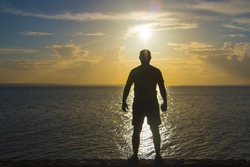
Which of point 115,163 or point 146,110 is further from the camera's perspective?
point 146,110

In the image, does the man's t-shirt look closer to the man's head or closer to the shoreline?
the man's head

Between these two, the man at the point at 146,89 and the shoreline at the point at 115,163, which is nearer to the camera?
the shoreline at the point at 115,163

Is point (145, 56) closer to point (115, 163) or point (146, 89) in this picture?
point (146, 89)

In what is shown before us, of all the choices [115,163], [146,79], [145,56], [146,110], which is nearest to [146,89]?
[146,79]

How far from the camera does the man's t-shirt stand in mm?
9625

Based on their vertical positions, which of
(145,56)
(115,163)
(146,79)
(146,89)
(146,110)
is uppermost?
(145,56)

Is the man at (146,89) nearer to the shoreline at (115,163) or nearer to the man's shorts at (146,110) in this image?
the man's shorts at (146,110)

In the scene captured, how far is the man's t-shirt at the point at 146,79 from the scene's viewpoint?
31.6ft

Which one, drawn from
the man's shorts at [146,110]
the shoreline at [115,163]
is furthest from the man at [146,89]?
the shoreline at [115,163]

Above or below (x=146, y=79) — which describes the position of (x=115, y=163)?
below

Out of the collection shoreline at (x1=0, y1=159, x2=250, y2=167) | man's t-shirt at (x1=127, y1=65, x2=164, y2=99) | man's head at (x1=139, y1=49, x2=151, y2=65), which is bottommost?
shoreline at (x1=0, y1=159, x2=250, y2=167)

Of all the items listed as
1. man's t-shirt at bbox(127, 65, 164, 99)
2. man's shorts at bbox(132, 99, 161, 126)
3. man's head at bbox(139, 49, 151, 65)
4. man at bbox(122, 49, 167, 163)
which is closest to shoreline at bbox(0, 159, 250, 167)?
man at bbox(122, 49, 167, 163)

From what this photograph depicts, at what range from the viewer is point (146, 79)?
961 cm

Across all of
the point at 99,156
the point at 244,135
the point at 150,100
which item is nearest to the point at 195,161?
the point at 150,100
